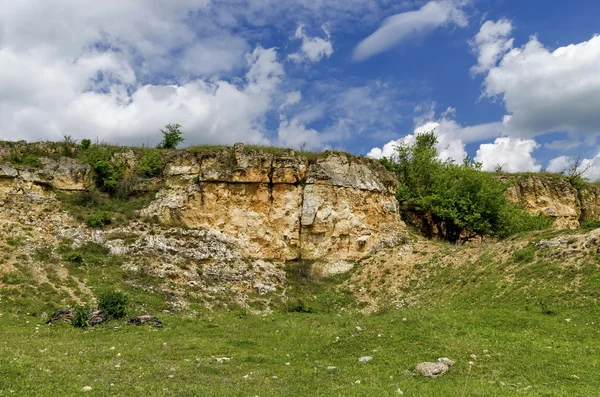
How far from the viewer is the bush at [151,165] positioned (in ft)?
115

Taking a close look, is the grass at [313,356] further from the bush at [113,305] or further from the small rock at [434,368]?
the bush at [113,305]

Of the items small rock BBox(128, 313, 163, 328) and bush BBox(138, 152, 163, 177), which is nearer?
small rock BBox(128, 313, 163, 328)

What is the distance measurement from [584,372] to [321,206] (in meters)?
23.4

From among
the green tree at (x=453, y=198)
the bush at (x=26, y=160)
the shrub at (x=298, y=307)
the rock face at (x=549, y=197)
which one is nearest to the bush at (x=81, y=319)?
the shrub at (x=298, y=307)

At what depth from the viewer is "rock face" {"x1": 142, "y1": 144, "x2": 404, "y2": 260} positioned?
33125mm

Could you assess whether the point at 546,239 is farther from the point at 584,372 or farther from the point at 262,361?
the point at 262,361

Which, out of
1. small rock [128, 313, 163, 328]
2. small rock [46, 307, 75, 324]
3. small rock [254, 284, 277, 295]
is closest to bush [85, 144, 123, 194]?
small rock [254, 284, 277, 295]

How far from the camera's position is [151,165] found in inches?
1389

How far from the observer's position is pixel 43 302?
22.2m

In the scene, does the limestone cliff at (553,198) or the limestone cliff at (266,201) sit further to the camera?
the limestone cliff at (553,198)

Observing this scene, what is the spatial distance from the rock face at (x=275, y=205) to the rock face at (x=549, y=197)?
19.8m

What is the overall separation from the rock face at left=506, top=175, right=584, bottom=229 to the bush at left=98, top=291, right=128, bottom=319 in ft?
130

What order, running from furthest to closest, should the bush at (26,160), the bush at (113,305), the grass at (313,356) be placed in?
the bush at (26,160) < the bush at (113,305) < the grass at (313,356)

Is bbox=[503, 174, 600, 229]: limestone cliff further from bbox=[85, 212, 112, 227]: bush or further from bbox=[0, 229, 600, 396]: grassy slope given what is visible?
bbox=[85, 212, 112, 227]: bush
